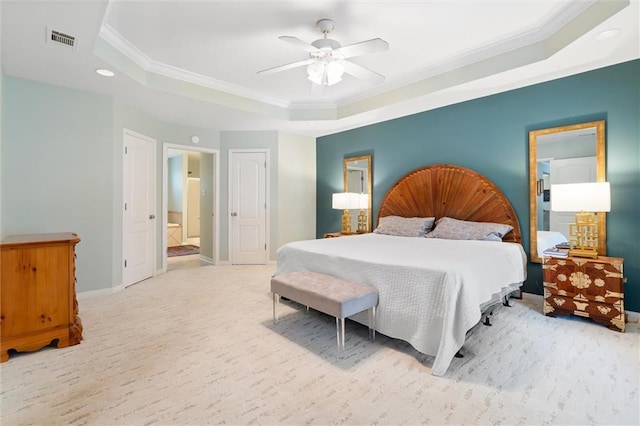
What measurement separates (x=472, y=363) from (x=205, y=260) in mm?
5132

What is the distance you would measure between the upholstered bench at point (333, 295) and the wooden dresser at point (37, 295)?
65.3 inches

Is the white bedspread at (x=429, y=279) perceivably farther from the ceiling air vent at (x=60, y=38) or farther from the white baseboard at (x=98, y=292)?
the ceiling air vent at (x=60, y=38)

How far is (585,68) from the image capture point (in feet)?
9.87

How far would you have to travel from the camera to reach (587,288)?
108 inches

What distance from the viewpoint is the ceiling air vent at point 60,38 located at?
2.39 meters

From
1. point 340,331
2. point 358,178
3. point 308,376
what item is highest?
point 358,178

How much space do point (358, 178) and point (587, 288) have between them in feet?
11.3

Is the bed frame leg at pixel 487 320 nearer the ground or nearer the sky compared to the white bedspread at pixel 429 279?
nearer the ground

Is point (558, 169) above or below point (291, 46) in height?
below

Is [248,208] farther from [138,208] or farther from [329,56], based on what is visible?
[329,56]

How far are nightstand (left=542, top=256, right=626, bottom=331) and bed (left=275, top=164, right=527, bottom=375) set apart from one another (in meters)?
0.29

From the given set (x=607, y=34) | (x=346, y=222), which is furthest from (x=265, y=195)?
(x=607, y=34)

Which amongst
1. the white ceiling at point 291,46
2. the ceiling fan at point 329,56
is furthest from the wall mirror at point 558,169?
the ceiling fan at point 329,56

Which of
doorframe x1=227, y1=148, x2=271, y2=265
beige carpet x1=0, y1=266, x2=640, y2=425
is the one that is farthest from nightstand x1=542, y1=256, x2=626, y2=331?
doorframe x1=227, y1=148, x2=271, y2=265
